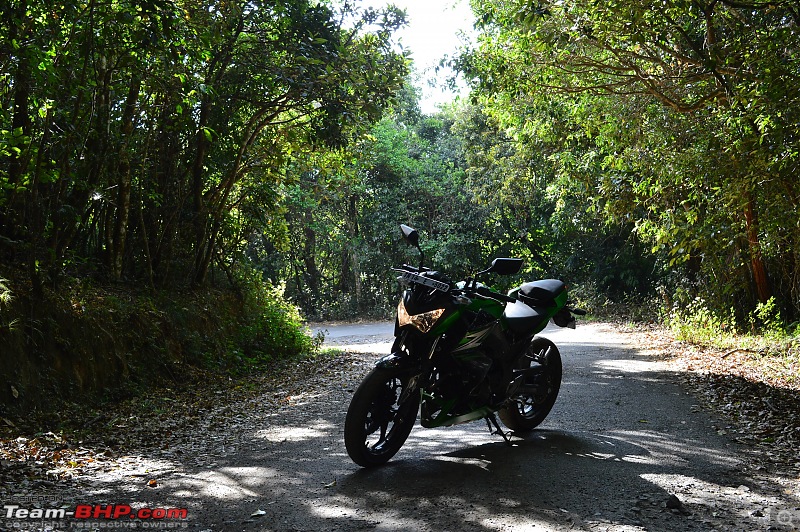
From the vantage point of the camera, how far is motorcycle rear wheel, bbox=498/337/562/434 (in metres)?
6.21

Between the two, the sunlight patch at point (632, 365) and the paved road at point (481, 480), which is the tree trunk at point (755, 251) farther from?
the paved road at point (481, 480)

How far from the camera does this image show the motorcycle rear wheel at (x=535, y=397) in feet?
20.4

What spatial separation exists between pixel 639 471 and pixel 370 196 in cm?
2682

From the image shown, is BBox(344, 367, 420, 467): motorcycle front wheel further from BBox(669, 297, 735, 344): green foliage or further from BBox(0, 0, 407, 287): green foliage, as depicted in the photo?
BBox(669, 297, 735, 344): green foliage

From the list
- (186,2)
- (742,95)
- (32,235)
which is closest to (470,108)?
(186,2)

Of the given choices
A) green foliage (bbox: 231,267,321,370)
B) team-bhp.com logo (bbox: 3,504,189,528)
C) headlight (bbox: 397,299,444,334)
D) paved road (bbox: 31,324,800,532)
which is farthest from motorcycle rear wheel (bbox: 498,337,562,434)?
green foliage (bbox: 231,267,321,370)

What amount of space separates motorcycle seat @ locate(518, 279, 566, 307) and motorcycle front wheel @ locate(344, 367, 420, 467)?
158 cm

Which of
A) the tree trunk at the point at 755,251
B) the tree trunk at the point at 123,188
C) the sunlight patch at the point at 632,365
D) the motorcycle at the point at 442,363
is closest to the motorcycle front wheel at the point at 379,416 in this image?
the motorcycle at the point at 442,363

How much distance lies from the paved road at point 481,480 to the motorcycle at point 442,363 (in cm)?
31

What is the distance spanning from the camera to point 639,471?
5074mm

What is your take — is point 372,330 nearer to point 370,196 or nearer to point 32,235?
point 370,196

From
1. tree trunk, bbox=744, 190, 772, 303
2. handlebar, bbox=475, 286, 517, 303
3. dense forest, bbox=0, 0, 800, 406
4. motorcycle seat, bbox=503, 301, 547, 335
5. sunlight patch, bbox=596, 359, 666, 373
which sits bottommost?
sunlight patch, bbox=596, 359, 666, 373

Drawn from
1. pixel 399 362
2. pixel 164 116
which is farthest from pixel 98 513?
pixel 164 116

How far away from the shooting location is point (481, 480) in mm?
4875
